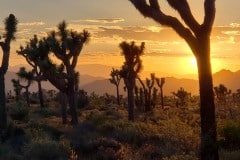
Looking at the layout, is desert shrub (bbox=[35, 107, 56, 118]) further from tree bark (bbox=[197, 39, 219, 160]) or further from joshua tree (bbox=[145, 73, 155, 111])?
tree bark (bbox=[197, 39, 219, 160])

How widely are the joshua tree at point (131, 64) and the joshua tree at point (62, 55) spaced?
5.74m

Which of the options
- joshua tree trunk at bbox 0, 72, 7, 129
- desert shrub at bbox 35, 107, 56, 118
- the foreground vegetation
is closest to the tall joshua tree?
joshua tree trunk at bbox 0, 72, 7, 129

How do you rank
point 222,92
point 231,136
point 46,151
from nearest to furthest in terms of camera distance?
point 231,136 → point 46,151 → point 222,92

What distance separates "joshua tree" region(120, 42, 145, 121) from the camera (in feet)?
117

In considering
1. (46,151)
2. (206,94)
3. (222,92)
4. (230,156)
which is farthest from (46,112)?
(206,94)

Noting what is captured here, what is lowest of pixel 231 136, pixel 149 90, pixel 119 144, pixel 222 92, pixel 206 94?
pixel 119 144

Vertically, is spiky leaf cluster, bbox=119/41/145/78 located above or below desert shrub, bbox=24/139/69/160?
above

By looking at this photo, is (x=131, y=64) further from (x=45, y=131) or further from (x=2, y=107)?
(x=45, y=131)

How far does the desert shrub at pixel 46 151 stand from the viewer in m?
16.3

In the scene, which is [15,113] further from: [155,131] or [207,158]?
[207,158]

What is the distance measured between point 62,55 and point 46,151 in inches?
555

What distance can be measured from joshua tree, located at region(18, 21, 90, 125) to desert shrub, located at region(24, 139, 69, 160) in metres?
13.1

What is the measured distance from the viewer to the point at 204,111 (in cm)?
1321

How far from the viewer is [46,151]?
54.2ft
